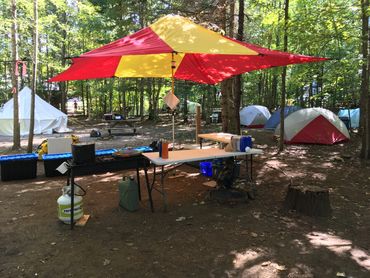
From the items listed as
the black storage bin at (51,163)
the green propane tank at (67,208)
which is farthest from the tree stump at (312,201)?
the black storage bin at (51,163)

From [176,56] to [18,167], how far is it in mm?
3902

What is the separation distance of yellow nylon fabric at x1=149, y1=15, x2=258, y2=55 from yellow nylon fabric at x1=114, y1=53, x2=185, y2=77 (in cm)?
140

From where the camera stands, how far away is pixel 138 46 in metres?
4.12

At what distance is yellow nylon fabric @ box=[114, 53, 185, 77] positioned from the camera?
6.11 m

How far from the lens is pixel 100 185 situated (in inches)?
231

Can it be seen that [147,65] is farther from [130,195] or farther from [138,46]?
[130,195]

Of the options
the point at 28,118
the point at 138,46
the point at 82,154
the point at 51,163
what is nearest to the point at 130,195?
the point at 82,154

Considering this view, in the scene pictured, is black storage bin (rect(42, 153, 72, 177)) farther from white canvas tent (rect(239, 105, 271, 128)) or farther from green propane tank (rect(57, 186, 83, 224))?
white canvas tent (rect(239, 105, 271, 128))

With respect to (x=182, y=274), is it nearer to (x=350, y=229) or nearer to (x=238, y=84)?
(x=350, y=229)

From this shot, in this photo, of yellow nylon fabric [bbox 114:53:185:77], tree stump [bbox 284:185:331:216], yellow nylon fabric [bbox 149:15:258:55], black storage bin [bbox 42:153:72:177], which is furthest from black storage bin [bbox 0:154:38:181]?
tree stump [bbox 284:185:331:216]

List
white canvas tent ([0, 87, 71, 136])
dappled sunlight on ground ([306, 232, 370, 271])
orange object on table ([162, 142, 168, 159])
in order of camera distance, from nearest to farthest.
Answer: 1. dappled sunlight on ground ([306, 232, 370, 271])
2. orange object on table ([162, 142, 168, 159])
3. white canvas tent ([0, 87, 71, 136])

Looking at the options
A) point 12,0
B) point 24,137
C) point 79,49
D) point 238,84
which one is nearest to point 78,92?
point 79,49

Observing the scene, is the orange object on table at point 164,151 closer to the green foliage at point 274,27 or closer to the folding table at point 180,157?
the folding table at point 180,157

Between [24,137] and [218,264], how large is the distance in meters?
13.9
